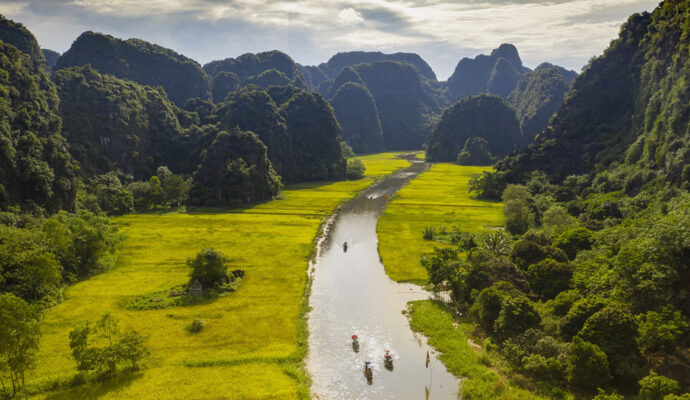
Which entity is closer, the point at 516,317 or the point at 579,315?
the point at 579,315

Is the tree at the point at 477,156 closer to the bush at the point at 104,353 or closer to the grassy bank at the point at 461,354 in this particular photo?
the grassy bank at the point at 461,354

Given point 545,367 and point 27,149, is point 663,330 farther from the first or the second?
point 27,149

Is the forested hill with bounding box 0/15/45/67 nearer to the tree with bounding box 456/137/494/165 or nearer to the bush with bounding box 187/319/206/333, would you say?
the bush with bounding box 187/319/206/333

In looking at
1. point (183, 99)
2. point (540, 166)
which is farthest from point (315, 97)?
point (540, 166)

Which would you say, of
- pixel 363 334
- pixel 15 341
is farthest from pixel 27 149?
pixel 363 334

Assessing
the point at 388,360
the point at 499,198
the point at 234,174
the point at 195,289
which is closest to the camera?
the point at 388,360

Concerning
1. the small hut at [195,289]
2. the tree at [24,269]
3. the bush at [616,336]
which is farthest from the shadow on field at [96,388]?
the bush at [616,336]
